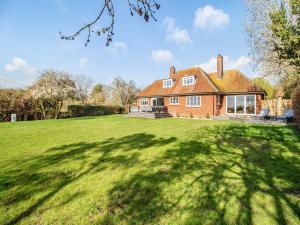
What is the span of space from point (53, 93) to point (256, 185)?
76.6 feet

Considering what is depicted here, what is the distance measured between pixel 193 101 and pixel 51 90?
1720 centimetres

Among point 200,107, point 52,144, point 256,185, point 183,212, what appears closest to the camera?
point 183,212

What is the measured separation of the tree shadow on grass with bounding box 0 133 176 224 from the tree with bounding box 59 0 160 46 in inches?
118

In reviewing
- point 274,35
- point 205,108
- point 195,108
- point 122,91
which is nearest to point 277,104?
point 205,108

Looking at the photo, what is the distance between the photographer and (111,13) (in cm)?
259

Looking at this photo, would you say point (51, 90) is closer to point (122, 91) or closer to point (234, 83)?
point (122, 91)

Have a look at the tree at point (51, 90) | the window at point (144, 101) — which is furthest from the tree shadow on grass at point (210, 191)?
the window at point (144, 101)

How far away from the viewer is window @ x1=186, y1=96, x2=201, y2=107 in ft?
71.9

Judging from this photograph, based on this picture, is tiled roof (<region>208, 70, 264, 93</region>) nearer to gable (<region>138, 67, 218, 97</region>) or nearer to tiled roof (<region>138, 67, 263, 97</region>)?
tiled roof (<region>138, 67, 263, 97</region>)

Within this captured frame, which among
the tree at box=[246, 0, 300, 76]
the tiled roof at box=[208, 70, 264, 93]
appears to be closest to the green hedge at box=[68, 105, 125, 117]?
the tiled roof at box=[208, 70, 264, 93]

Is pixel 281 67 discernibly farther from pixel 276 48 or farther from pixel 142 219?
pixel 142 219

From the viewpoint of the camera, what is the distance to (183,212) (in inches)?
123

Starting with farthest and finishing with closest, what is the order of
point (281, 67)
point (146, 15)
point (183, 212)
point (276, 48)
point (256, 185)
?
point (281, 67), point (276, 48), point (256, 185), point (183, 212), point (146, 15)

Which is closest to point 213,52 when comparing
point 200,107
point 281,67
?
point 200,107
